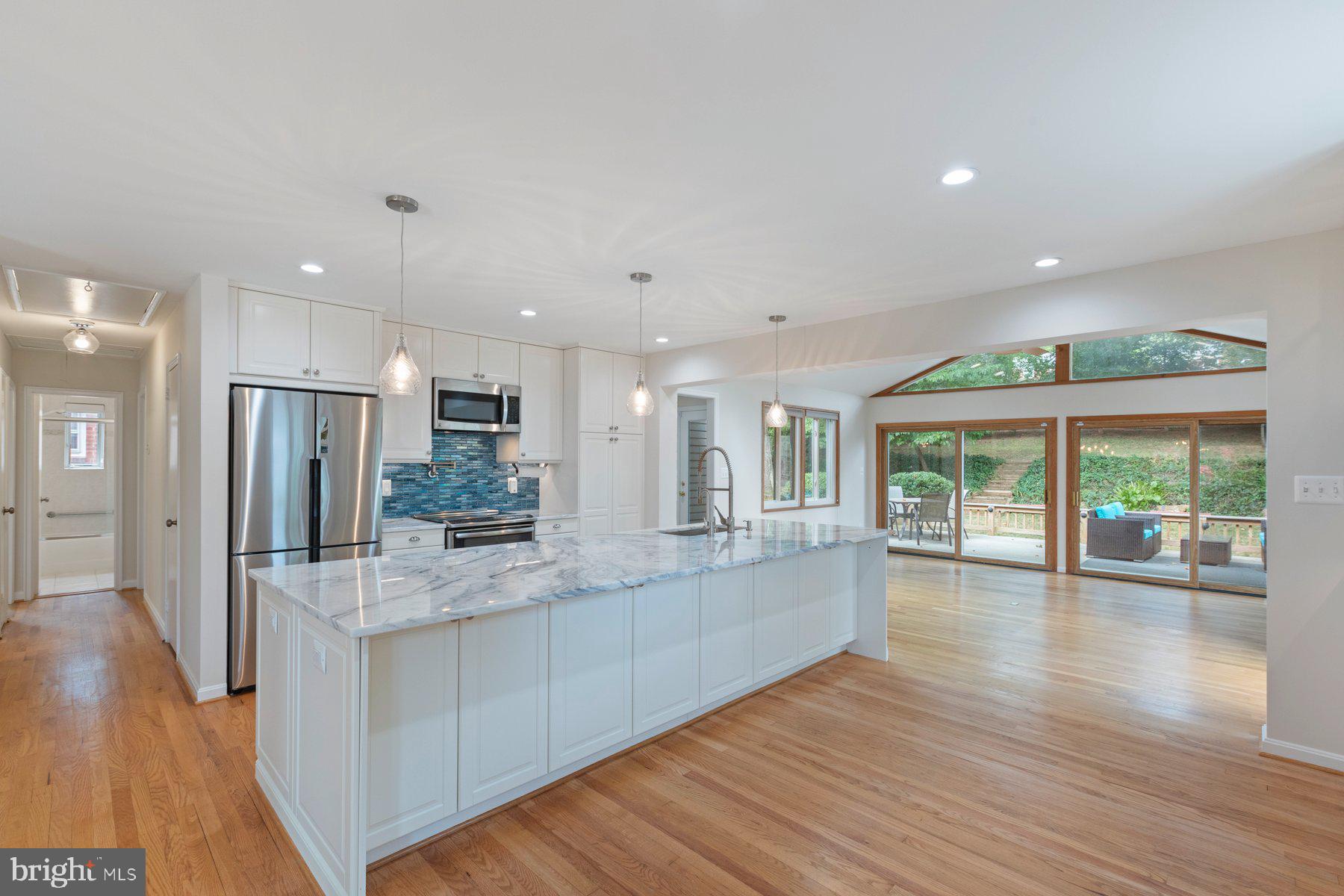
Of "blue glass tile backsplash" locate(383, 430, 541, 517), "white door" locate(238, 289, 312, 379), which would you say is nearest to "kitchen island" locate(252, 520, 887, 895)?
"white door" locate(238, 289, 312, 379)

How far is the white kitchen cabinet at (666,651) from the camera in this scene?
109 inches

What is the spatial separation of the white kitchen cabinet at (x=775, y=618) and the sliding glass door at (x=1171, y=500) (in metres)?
5.24

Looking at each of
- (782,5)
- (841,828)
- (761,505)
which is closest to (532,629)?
(841,828)

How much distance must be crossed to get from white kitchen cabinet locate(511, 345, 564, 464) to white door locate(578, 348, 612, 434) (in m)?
0.25

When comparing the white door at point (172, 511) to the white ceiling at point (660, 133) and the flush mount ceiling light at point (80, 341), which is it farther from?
the white ceiling at point (660, 133)

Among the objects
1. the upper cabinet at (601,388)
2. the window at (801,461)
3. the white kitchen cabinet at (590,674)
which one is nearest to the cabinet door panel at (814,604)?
the white kitchen cabinet at (590,674)

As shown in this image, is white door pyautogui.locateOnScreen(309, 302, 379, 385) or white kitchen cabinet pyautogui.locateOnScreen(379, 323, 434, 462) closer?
white door pyautogui.locateOnScreen(309, 302, 379, 385)

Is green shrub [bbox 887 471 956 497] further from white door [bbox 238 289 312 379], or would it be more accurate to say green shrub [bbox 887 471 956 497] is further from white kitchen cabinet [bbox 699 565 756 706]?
white door [bbox 238 289 312 379]

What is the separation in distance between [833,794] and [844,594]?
5.86ft

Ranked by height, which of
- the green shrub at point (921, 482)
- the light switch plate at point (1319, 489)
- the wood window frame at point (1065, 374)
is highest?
the wood window frame at point (1065, 374)

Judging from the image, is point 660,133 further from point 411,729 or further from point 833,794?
point 833,794

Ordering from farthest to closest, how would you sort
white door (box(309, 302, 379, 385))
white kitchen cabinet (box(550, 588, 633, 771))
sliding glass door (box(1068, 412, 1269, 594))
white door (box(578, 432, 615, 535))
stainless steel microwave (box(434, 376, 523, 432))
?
sliding glass door (box(1068, 412, 1269, 594)), white door (box(578, 432, 615, 535)), stainless steel microwave (box(434, 376, 523, 432)), white door (box(309, 302, 379, 385)), white kitchen cabinet (box(550, 588, 633, 771))

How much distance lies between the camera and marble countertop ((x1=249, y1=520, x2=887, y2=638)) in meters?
1.99

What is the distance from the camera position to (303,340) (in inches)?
154
